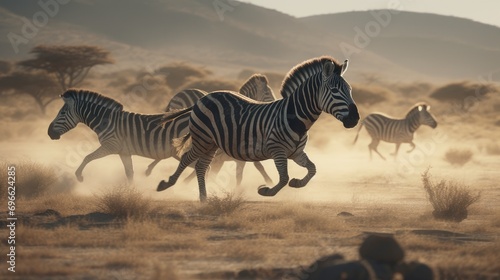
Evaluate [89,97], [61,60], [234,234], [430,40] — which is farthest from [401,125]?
[430,40]

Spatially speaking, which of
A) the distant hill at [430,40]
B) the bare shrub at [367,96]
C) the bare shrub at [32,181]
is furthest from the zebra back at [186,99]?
the distant hill at [430,40]

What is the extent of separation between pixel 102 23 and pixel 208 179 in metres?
112

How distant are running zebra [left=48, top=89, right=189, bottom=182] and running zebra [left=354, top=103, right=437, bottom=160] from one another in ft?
34.4

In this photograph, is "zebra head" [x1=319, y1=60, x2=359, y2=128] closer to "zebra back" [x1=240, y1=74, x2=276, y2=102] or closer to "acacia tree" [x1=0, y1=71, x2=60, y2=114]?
"zebra back" [x1=240, y1=74, x2=276, y2=102]

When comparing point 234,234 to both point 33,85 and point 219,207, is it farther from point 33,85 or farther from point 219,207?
point 33,85

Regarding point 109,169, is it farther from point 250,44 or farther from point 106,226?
point 250,44

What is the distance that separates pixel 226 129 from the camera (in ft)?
35.9

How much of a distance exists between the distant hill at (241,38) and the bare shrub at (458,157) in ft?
254

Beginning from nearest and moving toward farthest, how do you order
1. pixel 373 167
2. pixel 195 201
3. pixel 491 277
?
pixel 491 277
pixel 195 201
pixel 373 167

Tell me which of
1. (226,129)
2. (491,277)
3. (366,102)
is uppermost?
(366,102)

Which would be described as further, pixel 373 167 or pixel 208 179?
pixel 373 167

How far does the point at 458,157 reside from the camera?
854 inches

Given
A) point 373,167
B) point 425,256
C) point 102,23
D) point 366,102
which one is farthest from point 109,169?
point 102,23

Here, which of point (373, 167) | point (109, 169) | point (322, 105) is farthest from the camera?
point (373, 167)
